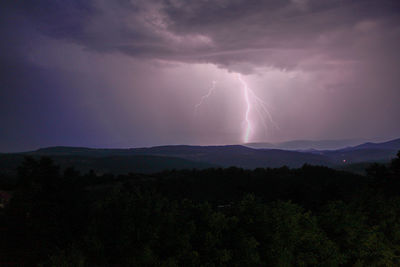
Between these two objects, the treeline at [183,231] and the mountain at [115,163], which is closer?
the treeline at [183,231]

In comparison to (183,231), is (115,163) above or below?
below

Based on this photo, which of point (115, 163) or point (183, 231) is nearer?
point (183, 231)

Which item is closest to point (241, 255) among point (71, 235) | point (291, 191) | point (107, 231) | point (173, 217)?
point (173, 217)

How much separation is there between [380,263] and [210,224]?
723 cm

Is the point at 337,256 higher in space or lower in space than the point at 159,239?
lower

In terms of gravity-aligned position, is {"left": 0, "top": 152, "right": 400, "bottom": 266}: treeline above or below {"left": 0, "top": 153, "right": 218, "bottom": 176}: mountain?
above

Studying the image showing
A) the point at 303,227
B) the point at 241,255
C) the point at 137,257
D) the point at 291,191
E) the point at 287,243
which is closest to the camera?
the point at 137,257

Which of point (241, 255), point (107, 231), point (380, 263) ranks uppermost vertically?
point (107, 231)

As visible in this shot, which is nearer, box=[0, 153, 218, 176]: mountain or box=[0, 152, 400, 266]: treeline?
box=[0, 152, 400, 266]: treeline

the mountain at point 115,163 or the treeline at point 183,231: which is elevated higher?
the treeline at point 183,231

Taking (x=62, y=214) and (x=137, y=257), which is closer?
(x=137, y=257)

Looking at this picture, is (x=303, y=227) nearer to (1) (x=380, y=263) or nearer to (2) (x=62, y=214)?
(1) (x=380, y=263)

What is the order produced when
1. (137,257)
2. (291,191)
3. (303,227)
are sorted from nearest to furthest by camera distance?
(137,257) → (303,227) → (291,191)

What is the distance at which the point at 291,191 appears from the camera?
32.5m
